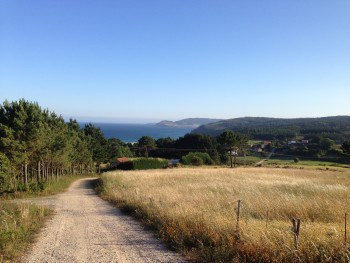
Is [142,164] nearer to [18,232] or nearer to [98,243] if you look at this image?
[18,232]

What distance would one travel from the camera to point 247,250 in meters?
6.72

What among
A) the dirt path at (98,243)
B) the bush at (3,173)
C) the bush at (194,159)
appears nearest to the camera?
the dirt path at (98,243)

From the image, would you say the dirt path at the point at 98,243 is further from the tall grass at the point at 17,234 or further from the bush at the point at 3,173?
the bush at the point at 3,173

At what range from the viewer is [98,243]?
8.65m

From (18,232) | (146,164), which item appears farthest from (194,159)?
(18,232)

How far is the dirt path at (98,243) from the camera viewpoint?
7.34 m

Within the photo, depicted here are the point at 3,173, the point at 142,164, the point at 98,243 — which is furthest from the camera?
the point at 142,164

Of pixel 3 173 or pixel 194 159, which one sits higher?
pixel 3 173

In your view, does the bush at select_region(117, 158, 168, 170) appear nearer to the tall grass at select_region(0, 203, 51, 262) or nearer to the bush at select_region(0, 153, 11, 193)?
the bush at select_region(0, 153, 11, 193)

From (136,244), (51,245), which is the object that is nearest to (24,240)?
(51,245)

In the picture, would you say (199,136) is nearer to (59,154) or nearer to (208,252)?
(59,154)

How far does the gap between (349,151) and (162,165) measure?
3628cm

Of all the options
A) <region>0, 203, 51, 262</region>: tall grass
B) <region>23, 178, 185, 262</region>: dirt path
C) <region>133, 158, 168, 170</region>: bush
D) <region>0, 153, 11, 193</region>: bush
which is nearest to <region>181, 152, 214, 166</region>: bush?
<region>133, 158, 168, 170</region>: bush

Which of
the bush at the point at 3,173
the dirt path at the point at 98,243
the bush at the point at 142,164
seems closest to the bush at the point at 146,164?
the bush at the point at 142,164
